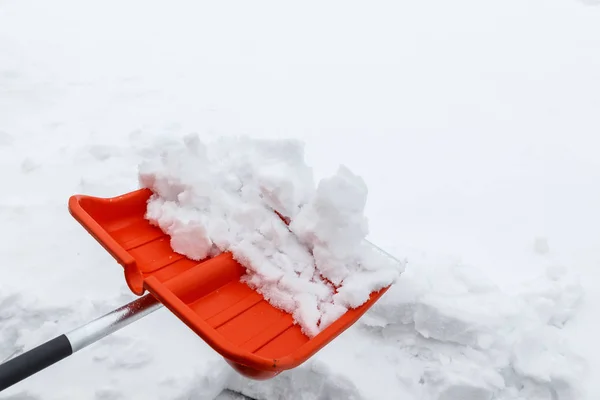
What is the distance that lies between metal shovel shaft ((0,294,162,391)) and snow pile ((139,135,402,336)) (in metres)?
0.17

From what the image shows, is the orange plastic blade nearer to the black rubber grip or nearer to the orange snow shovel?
the orange snow shovel

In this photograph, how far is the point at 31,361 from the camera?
826 mm

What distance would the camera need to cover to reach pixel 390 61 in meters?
3.13

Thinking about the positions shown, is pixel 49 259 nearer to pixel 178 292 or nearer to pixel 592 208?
pixel 178 292

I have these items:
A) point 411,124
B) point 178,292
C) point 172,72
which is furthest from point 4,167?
point 411,124

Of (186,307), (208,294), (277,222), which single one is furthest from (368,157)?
(186,307)

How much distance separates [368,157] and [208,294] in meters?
1.38

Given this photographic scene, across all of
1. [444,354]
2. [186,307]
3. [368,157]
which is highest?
[186,307]

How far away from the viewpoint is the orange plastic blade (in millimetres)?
824

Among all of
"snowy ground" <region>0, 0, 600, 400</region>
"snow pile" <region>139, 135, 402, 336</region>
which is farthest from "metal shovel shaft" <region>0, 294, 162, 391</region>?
"snowy ground" <region>0, 0, 600, 400</region>

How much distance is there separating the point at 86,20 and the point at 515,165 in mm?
2849

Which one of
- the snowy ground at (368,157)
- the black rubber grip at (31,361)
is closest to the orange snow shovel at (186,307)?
the black rubber grip at (31,361)

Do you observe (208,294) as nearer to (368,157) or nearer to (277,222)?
(277,222)

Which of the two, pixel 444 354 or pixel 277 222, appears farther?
pixel 444 354
